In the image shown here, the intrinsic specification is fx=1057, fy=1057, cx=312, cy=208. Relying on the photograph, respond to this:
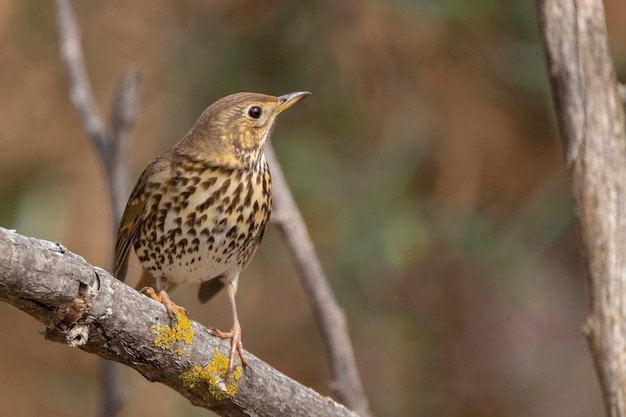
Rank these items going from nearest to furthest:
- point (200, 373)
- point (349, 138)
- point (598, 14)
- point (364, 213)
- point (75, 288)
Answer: point (75, 288) → point (200, 373) → point (598, 14) → point (364, 213) → point (349, 138)

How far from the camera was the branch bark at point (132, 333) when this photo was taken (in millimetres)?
2141

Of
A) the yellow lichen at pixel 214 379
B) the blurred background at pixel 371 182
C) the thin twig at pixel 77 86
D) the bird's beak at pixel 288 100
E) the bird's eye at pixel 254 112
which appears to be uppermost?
the bird's beak at pixel 288 100

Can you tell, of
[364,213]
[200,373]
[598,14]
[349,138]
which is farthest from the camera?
[349,138]

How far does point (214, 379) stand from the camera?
2713 mm

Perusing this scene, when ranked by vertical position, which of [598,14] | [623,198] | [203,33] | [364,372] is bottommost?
[364,372]

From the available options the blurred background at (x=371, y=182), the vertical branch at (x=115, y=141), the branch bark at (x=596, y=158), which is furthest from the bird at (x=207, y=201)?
the blurred background at (x=371, y=182)

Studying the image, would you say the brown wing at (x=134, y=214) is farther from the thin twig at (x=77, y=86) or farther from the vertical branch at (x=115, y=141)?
the thin twig at (x=77, y=86)

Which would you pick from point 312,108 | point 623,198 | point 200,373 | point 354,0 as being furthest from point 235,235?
point 354,0

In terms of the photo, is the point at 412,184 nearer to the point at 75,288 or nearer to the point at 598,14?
the point at 598,14

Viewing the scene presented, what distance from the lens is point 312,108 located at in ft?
20.4

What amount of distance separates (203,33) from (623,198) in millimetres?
3780

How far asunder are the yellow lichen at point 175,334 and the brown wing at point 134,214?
39.9 inches

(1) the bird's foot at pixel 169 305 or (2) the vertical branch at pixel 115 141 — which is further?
(2) the vertical branch at pixel 115 141

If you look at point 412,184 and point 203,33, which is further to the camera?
point 203,33
